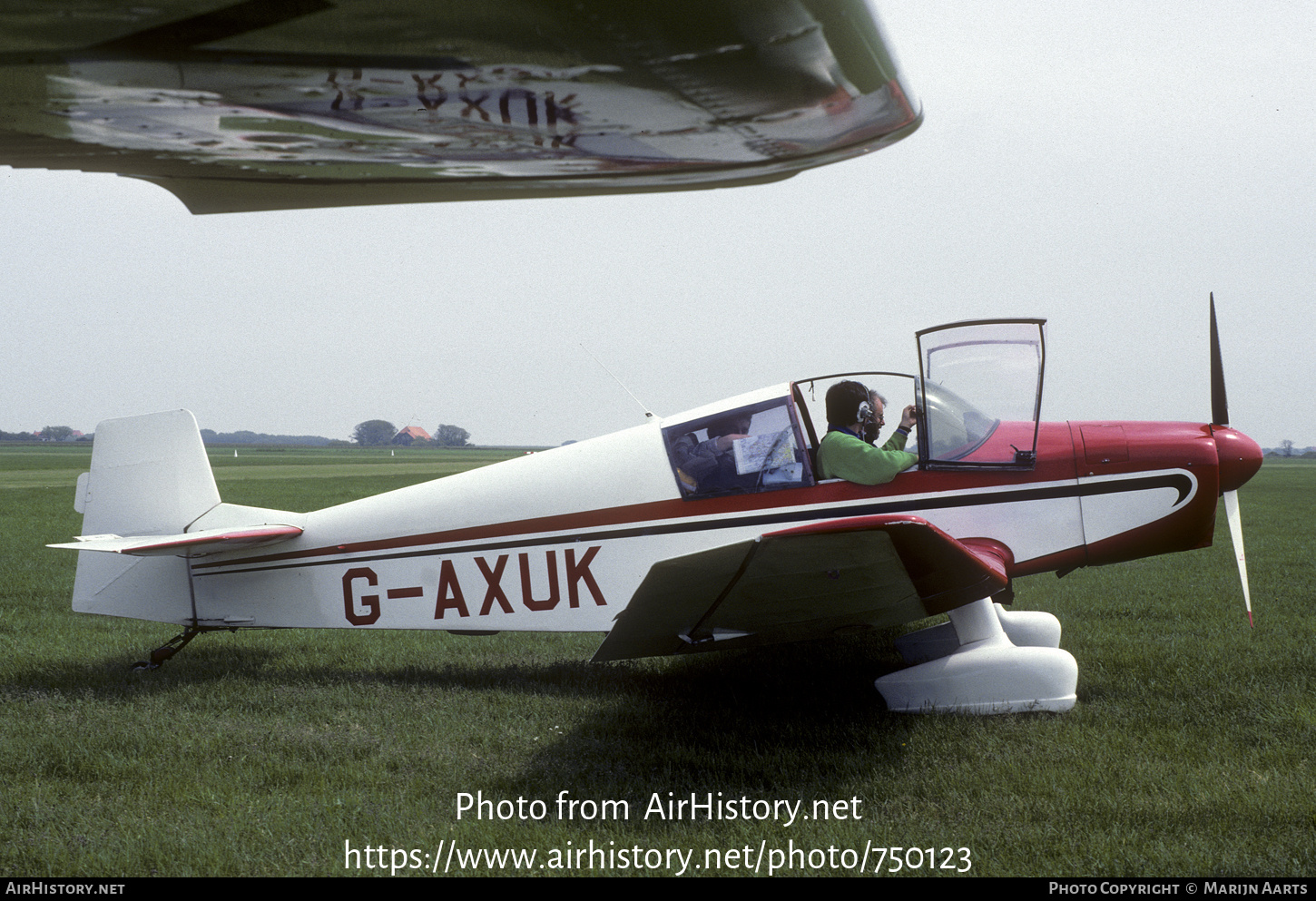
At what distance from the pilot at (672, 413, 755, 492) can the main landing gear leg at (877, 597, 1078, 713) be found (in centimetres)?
154

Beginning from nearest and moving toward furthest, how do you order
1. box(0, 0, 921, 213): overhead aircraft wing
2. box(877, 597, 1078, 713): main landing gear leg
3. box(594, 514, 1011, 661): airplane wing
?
box(0, 0, 921, 213): overhead aircraft wing < box(594, 514, 1011, 661): airplane wing < box(877, 597, 1078, 713): main landing gear leg

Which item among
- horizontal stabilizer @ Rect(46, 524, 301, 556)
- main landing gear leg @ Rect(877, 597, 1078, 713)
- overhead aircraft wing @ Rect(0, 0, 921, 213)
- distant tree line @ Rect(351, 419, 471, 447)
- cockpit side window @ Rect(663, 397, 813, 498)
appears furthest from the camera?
distant tree line @ Rect(351, 419, 471, 447)

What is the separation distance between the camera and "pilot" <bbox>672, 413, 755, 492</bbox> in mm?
5285

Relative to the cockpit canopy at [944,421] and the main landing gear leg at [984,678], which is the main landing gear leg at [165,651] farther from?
the main landing gear leg at [984,678]

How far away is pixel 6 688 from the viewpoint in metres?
5.94

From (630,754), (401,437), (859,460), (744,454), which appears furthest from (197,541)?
(401,437)

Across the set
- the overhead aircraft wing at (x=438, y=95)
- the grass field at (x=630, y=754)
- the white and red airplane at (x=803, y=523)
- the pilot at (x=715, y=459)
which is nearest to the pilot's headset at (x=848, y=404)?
the white and red airplane at (x=803, y=523)

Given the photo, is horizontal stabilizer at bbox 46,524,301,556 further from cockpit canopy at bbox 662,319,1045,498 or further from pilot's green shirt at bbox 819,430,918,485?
pilot's green shirt at bbox 819,430,918,485

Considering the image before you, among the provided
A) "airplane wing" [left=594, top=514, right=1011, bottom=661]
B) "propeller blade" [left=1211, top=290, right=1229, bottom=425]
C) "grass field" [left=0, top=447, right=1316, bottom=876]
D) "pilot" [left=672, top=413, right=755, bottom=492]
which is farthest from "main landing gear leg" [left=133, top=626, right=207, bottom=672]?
"propeller blade" [left=1211, top=290, right=1229, bottom=425]

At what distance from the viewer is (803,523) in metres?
5.11

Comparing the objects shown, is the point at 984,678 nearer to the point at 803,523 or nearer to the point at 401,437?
the point at 803,523

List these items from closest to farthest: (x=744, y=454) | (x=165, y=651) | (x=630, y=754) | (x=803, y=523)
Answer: (x=630, y=754) → (x=803, y=523) → (x=744, y=454) → (x=165, y=651)

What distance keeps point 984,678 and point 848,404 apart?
1793 millimetres

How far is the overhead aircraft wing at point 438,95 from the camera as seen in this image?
40.2 inches
